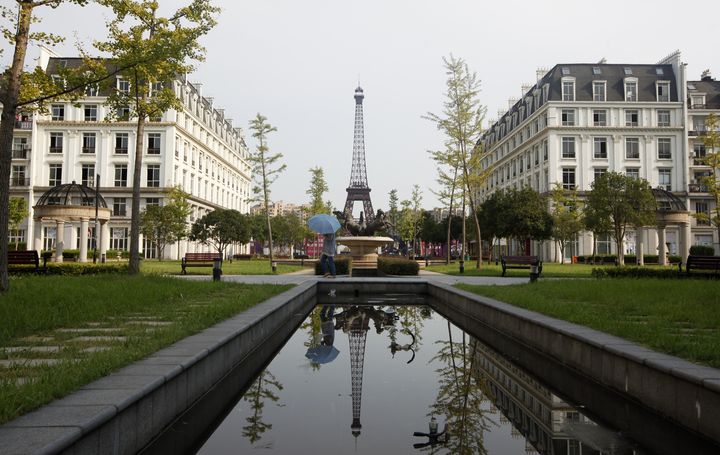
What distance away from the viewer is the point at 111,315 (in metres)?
8.68

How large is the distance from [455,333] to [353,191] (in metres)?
80.8

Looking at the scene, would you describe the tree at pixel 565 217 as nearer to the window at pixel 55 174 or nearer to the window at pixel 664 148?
the window at pixel 664 148

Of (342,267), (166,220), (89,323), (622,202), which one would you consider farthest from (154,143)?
(89,323)

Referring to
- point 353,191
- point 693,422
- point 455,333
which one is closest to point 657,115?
point 353,191

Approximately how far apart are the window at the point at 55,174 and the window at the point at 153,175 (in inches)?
359

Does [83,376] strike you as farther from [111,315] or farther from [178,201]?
[178,201]

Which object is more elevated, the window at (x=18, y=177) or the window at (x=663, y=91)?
the window at (x=663, y=91)

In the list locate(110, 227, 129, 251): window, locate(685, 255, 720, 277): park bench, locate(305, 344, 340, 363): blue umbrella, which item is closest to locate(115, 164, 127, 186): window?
locate(110, 227, 129, 251): window

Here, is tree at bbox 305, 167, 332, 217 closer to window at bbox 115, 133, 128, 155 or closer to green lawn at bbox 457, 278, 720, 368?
window at bbox 115, 133, 128, 155

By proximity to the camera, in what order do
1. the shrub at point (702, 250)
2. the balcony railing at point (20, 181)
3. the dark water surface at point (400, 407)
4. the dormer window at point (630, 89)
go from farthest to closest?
the dormer window at point (630, 89)
the balcony railing at point (20, 181)
the shrub at point (702, 250)
the dark water surface at point (400, 407)

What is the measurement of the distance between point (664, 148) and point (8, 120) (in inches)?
2336

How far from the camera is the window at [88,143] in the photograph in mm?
53906

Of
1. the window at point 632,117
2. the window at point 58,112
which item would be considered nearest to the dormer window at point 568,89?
the window at point 632,117

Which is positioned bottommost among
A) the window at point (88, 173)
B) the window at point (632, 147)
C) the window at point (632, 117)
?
the window at point (88, 173)
